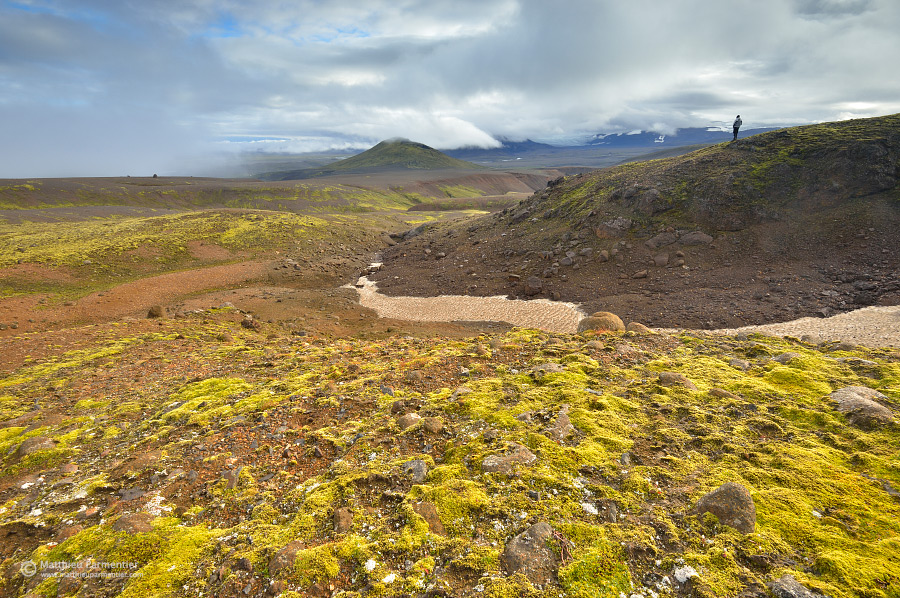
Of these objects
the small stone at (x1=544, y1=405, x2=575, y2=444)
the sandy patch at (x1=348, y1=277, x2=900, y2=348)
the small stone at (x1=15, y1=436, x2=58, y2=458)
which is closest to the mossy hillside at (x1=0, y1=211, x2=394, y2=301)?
the sandy patch at (x1=348, y1=277, x2=900, y2=348)

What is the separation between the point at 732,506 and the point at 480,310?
26.3m

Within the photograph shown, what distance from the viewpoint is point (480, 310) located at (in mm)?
32375

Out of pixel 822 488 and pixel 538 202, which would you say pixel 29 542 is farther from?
pixel 538 202

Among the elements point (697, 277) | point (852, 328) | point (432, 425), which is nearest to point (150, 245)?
point (432, 425)

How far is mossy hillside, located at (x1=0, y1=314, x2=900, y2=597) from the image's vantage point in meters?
5.61

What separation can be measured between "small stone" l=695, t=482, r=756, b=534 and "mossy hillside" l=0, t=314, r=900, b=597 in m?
0.22

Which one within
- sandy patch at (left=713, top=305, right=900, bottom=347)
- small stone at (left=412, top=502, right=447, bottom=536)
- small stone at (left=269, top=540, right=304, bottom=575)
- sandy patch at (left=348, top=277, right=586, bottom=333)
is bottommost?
sandy patch at (left=348, top=277, right=586, bottom=333)

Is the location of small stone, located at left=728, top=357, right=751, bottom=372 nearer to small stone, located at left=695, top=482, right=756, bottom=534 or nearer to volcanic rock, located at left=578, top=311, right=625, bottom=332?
volcanic rock, located at left=578, top=311, right=625, bottom=332

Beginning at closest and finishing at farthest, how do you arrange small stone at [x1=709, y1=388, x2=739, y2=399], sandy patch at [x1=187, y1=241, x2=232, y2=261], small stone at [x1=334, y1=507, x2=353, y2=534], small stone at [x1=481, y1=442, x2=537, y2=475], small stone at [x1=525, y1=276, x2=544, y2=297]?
1. small stone at [x1=334, y1=507, x2=353, y2=534]
2. small stone at [x1=481, y1=442, x2=537, y2=475]
3. small stone at [x1=709, y1=388, x2=739, y2=399]
4. small stone at [x1=525, y1=276, x2=544, y2=297]
5. sandy patch at [x1=187, y1=241, x2=232, y2=261]

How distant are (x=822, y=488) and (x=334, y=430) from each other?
1059cm

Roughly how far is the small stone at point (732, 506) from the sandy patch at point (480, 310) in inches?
782

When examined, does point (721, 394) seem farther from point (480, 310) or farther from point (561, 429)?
point (480, 310)

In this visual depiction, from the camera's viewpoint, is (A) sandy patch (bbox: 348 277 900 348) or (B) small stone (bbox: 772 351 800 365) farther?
(A) sandy patch (bbox: 348 277 900 348)

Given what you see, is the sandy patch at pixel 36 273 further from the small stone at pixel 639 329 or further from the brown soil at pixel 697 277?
the small stone at pixel 639 329
